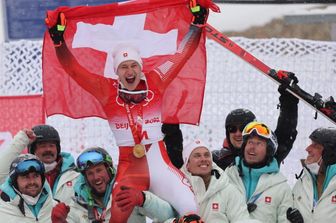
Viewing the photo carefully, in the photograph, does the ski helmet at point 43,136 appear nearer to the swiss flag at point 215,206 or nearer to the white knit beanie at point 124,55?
the white knit beanie at point 124,55

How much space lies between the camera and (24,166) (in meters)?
6.22

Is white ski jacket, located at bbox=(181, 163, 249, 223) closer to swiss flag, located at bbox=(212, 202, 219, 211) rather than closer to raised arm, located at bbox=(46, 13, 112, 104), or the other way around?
swiss flag, located at bbox=(212, 202, 219, 211)

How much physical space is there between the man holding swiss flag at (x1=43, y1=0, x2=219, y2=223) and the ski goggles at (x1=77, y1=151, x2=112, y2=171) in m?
0.15

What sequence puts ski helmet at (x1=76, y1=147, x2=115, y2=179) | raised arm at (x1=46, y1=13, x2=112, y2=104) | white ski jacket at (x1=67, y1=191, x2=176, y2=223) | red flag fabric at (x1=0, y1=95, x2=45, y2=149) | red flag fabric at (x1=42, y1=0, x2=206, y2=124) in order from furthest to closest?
1. red flag fabric at (x1=0, y1=95, x2=45, y2=149)
2. red flag fabric at (x1=42, y1=0, x2=206, y2=124)
3. raised arm at (x1=46, y1=13, x2=112, y2=104)
4. ski helmet at (x1=76, y1=147, x2=115, y2=179)
5. white ski jacket at (x1=67, y1=191, x2=176, y2=223)

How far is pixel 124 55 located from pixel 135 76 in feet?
0.59

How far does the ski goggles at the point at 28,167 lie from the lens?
621cm

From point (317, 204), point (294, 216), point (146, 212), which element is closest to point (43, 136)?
point (146, 212)

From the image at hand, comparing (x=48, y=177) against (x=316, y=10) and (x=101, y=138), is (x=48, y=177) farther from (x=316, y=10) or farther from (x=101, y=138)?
(x=316, y=10)

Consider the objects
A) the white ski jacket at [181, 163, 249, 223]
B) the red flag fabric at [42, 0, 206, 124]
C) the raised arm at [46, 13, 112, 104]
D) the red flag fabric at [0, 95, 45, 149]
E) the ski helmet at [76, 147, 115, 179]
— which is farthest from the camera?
the red flag fabric at [0, 95, 45, 149]

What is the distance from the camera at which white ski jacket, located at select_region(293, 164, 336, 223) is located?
6.21 m

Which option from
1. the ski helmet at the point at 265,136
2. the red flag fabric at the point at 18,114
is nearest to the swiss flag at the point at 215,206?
the ski helmet at the point at 265,136

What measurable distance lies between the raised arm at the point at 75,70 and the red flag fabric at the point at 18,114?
2.14 metres

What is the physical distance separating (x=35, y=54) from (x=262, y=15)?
685 centimetres

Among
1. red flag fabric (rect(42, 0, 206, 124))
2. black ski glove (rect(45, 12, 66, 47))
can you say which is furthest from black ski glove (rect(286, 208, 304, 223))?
black ski glove (rect(45, 12, 66, 47))
